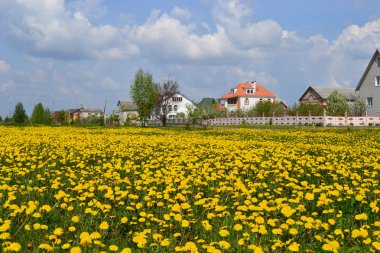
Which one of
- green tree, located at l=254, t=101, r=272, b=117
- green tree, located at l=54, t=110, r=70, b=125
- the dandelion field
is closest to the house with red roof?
green tree, located at l=254, t=101, r=272, b=117

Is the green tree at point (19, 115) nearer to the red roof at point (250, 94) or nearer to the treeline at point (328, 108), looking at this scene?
the treeline at point (328, 108)

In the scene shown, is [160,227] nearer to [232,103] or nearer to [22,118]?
[22,118]

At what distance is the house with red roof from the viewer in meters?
101

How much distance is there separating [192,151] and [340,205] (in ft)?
18.4

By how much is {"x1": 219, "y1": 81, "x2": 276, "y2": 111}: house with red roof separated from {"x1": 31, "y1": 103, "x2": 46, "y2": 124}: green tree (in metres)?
→ 50.4

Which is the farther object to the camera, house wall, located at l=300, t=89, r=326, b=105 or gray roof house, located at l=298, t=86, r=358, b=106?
house wall, located at l=300, t=89, r=326, b=105

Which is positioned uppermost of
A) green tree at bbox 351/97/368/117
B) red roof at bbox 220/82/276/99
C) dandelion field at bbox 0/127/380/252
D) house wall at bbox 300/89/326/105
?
red roof at bbox 220/82/276/99

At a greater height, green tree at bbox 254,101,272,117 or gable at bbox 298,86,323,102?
gable at bbox 298,86,323,102

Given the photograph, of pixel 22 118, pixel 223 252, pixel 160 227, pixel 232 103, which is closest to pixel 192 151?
pixel 160 227

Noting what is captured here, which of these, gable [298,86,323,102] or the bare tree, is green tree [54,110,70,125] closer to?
the bare tree

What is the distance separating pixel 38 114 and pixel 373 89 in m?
50.4

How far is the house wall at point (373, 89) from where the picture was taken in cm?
5528

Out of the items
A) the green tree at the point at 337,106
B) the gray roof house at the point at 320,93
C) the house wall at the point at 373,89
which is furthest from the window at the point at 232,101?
the house wall at the point at 373,89

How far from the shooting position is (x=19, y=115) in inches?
2532
